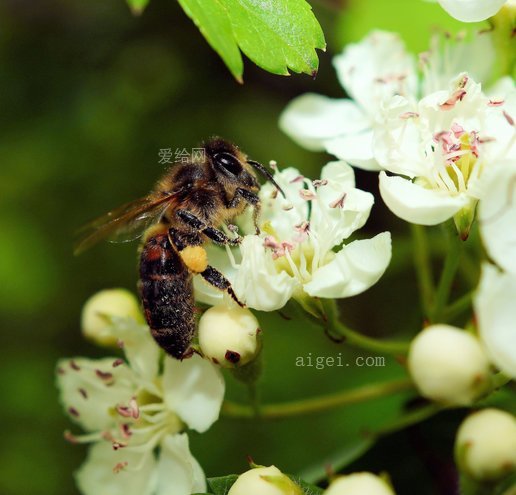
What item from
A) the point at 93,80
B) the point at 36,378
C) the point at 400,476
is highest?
the point at 93,80

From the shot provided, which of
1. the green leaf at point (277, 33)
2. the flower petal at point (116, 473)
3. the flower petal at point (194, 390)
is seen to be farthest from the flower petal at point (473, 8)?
the flower petal at point (116, 473)

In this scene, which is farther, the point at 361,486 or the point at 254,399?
the point at 254,399

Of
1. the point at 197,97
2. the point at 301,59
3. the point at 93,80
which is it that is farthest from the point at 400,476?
the point at 93,80

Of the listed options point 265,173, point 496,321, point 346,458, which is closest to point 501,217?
point 496,321

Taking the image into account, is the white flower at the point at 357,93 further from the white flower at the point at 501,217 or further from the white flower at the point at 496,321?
the white flower at the point at 496,321

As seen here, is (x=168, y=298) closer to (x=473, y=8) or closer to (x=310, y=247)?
(x=310, y=247)

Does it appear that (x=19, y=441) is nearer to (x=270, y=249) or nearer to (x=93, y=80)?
(x=93, y=80)

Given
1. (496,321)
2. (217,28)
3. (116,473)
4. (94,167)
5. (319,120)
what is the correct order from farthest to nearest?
(94,167) < (319,120) < (116,473) < (217,28) < (496,321)
